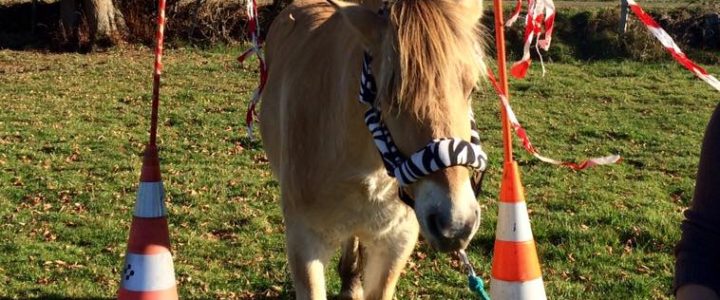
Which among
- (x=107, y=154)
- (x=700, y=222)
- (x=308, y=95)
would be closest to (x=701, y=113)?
(x=107, y=154)

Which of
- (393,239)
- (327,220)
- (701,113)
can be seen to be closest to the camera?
(327,220)

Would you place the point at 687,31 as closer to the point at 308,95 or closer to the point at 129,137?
the point at 129,137

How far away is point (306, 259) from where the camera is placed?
3742mm

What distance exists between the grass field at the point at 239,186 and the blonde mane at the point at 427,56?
8.34 ft

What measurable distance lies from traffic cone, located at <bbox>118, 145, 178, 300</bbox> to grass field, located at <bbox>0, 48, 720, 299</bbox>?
3.41 feet

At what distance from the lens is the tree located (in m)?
16.3

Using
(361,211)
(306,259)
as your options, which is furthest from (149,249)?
(361,211)

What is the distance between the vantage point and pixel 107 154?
8.24 meters

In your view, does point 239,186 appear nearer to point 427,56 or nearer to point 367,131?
point 367,131

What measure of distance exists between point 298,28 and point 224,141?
12.6ft

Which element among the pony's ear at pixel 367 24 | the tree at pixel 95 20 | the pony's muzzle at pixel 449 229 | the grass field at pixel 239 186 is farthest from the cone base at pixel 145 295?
the tree at pixel 95 20

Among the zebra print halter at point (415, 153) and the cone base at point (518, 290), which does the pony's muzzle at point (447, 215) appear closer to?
the zebra print halter at point (415, 153)

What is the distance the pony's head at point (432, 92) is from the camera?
2.51m

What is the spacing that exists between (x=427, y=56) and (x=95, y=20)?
1501 centimetres
